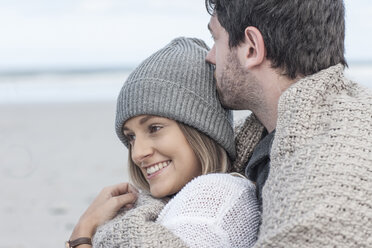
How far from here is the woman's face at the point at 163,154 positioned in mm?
2557

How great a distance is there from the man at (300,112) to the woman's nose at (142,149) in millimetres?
383

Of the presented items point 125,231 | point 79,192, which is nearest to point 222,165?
point 125,231

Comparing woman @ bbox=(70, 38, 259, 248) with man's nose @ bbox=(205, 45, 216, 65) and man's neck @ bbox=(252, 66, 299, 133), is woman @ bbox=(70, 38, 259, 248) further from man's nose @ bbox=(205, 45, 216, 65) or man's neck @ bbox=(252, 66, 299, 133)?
man's neck @ bbox=(252, 66, 299, 133)

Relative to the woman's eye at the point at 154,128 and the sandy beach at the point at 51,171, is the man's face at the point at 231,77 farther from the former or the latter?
the sandy beach at the point at 51,171

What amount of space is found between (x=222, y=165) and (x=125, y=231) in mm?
779

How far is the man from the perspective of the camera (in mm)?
1601

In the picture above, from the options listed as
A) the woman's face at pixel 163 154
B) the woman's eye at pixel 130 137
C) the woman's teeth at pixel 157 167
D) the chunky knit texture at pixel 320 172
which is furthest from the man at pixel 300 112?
the woman's eye at pixel 130 137

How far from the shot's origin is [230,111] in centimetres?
270

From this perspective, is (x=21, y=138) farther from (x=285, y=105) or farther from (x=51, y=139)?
(x=285, y=105)

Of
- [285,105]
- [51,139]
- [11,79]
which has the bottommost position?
[11,79]

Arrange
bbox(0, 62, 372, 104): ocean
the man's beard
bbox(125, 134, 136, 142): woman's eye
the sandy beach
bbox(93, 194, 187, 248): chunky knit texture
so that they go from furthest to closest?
1. bbox(0, 62, 372, 104): ocean
2. the sandy beach
3. bbox(125, 134, 136, 142): woman's eye
4. the man's beard
5. bbox(93, 194, 187, 248): chunky knit texture

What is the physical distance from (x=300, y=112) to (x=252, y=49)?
50 cm

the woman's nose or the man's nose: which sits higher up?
the man's nose

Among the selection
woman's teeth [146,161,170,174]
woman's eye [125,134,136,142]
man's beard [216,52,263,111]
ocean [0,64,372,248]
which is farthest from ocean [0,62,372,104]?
man's beard [216,52,263,111]
